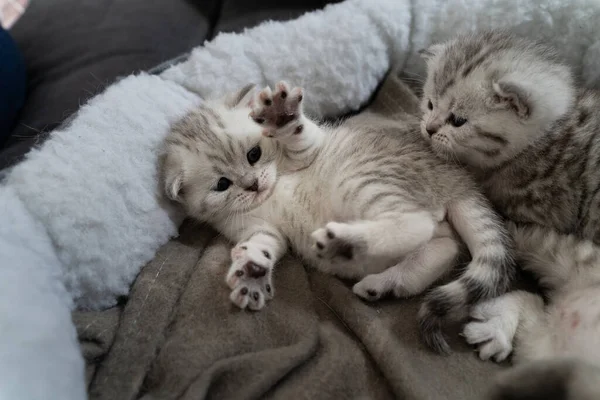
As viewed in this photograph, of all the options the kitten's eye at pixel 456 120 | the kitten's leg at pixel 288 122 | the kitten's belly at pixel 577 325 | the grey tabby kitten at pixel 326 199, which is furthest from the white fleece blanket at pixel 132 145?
the kitten's belly at pixel 577 325

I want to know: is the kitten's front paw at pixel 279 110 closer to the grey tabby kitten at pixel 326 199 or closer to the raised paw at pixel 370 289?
the grey tabby kitten at pixel 326 199

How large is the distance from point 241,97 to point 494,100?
29.3 inches

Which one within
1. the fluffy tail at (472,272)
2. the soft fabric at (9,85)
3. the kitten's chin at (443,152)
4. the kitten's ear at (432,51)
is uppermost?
the kitten's ear at (432,51)

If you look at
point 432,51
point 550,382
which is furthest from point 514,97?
point 550,382

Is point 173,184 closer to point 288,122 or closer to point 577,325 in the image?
point 288,122

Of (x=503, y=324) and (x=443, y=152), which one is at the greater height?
(x=443, y=152)

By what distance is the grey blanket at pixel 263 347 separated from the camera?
0.98 m

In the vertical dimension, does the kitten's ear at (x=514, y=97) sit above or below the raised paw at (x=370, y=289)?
above

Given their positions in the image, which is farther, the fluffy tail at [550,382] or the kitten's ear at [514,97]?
the kitten's ear at [514,97]

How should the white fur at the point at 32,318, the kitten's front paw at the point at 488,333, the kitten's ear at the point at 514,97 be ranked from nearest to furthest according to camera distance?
the white fur at the point at 32,318 → the kitten's front paw at the point at 488,333 → the kitten's ear at the point at 514,97

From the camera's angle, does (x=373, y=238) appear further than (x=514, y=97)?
No

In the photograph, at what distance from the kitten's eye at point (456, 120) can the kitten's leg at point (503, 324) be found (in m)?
0.49

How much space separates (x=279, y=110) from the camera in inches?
49.9

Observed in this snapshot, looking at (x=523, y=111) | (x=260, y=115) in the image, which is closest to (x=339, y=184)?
(x=260, y=115)
